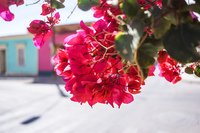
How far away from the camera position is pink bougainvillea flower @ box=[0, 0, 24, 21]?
382mm

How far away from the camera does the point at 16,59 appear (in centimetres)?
1252

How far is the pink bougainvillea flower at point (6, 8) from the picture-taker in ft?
1.25

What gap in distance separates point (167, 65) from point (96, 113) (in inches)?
127

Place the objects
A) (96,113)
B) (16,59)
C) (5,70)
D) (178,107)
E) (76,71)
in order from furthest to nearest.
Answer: (5,70) < (16,59) < (178,107) < (96,113) < (76,71)

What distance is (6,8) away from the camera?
388mm

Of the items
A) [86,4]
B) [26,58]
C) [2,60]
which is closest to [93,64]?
[86,4]

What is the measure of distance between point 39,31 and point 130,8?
0.27m

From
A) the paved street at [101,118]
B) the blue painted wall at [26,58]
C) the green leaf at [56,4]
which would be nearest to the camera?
the green leaf at [56,4]

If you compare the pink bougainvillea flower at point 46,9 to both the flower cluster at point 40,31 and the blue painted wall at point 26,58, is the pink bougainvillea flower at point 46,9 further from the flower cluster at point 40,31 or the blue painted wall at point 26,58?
the blue painted wall at point 26,58

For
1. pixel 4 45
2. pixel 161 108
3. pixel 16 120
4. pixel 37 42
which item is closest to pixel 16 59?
pixel 4 45

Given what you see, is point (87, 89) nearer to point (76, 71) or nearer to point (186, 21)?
point (76, 71)

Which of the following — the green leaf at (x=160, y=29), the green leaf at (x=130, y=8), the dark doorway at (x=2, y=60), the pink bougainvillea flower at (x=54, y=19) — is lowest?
the dark doorway at (x=2, y=60)

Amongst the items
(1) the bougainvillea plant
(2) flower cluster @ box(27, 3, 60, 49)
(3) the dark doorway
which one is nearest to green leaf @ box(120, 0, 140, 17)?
(1) the bougainvillea plant

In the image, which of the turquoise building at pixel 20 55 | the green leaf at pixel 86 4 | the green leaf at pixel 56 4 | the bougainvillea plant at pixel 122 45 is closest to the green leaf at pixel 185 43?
the bougainvillea plant at pixel 122 45
